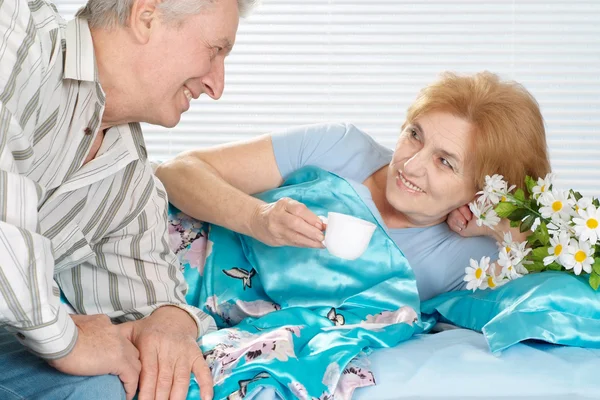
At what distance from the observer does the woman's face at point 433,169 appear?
6.98ft

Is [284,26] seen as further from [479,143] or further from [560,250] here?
[560,250]

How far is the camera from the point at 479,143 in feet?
6.93

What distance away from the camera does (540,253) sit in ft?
6.57

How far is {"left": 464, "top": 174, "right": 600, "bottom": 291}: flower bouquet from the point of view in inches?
72.3

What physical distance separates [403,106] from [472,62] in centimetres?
39

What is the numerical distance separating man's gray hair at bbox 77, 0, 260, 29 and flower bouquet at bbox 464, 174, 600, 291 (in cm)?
87

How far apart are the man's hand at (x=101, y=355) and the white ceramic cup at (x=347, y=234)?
0.47 m

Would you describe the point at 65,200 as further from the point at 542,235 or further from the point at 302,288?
the point at 542,235

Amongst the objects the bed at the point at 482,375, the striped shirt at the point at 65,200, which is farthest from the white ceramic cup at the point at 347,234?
the striped shirt at the point at 65,200

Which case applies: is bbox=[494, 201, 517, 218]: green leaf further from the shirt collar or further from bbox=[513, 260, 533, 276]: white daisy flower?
the shirt collar

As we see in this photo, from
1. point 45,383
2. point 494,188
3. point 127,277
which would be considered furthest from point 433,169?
point 45,383

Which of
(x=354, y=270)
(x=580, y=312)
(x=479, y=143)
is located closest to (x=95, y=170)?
(x=354, y=270)

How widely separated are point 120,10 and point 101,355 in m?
0.69

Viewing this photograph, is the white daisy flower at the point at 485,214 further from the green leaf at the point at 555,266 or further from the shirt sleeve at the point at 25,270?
the shirt sleeve at the point at 25,270
